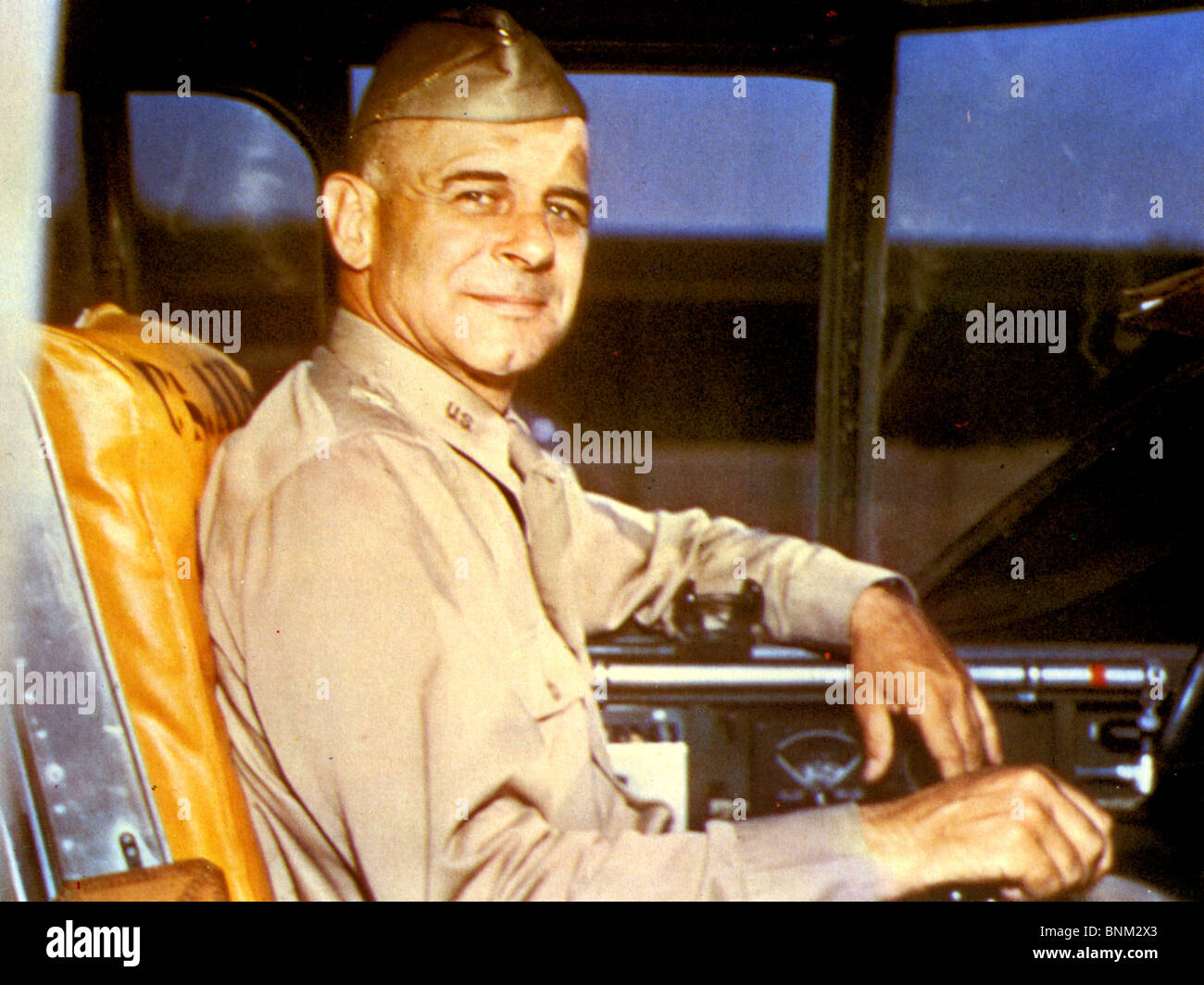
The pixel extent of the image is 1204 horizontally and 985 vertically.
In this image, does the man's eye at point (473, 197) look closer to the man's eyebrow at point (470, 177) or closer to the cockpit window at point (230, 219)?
the man's eyebrow at point (470, 177)

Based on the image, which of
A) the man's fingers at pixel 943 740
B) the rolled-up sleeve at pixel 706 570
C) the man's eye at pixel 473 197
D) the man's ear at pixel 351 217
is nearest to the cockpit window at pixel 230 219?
the man's ear at pixel 351 217

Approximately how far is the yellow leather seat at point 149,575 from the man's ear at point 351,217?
0.37 meters

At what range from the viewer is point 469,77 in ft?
4.82

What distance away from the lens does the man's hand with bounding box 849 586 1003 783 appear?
1547mm

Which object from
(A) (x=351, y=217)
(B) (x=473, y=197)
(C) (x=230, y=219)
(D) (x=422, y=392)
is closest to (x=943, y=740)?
(D) (x=422, y=392)

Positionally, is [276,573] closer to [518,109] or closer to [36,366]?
[36,366]

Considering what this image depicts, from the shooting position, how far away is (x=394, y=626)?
4.27 feet

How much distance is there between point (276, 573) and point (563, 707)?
1.48ft

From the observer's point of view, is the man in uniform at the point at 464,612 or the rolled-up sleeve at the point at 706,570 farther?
the rolled-up sleeve at the point at 706,570

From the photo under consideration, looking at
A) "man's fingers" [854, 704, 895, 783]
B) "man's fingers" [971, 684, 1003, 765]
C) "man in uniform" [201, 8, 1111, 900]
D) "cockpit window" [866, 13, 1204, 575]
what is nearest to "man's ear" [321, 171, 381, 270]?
"man in uniform" [201, 8, 1111, 900]

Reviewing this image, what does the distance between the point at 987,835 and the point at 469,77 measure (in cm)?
127

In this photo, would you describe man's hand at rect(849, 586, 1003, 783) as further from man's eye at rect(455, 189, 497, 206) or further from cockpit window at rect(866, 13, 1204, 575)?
man's eye at rect(455, 189, 497, 206)

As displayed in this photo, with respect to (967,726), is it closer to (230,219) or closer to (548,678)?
(548,678)

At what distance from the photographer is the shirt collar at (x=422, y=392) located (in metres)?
1.45
